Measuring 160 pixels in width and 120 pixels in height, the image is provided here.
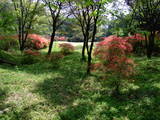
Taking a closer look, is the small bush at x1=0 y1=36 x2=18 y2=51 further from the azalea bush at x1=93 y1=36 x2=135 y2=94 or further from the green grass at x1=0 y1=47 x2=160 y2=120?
the azalea bush at x1=93 y1=36 x2=135 y2=94

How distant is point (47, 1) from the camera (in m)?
10.8

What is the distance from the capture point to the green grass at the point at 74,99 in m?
3.95

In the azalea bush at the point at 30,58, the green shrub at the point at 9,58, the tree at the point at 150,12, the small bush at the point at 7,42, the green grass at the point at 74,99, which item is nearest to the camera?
the green grass at the point at 74,99

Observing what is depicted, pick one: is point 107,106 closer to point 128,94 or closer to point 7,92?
point 128,94

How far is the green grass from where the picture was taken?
3949 millimetres

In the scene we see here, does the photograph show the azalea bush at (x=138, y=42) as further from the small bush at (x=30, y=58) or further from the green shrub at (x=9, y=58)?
the green shrub at (x=9, y=58)

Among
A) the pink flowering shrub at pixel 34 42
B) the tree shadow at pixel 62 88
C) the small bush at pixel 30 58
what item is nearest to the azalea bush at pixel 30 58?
the small bush at pixel 30 58

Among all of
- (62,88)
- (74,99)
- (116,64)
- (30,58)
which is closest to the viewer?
(74,99)

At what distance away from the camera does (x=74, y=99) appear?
491cm

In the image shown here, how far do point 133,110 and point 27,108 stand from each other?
280 cm

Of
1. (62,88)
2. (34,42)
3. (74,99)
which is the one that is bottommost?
(74,99)

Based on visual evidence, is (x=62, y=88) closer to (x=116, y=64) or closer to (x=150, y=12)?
(x=116, y=64)

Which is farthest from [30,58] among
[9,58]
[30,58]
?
[9,58]

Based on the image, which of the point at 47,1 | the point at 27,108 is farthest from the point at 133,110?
the point at 47,1
